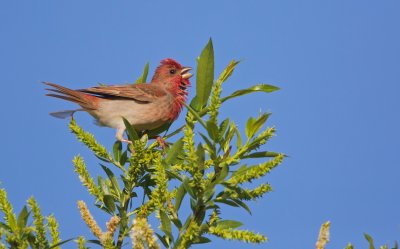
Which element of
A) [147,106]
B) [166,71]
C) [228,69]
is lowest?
[228,69]

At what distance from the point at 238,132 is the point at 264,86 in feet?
1.26

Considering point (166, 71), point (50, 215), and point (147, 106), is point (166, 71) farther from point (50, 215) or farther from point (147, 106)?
point (50, 215)

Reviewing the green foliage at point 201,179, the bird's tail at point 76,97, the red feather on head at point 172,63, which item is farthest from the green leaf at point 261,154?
the red feather on head at point 172,63

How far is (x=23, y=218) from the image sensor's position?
2.36 metres

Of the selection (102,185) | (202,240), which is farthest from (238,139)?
(102,185)

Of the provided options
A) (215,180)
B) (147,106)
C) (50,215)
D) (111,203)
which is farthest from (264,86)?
(147,106)

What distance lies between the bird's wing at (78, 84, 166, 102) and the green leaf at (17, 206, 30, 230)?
366cm

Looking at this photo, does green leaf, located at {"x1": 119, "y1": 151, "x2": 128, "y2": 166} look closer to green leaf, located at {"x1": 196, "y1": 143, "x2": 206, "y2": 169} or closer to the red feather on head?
green leaf, located at {"x1": 196, "y1": 143, "x2": 206, "y2": 169}

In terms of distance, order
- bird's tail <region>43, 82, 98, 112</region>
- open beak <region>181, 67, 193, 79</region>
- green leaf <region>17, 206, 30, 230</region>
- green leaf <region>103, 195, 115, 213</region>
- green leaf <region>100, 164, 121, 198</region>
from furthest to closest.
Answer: open beak <region>181, 67, 193, 79</region>
bird's tail <region>43, 82, 98, 112</region>
green leaf <region>100, 164, 121, 198</region>
green leaf <region>103, 195, 115, 213</region>
green leaf <region>17, 206, 30, 230</region>

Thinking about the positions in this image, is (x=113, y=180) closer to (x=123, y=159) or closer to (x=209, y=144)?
(x=123, y=159)

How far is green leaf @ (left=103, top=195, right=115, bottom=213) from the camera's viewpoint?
2926 mm

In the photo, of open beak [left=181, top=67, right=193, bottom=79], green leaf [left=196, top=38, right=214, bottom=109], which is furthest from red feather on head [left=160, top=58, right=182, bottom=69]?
green leaf [left=196, top=38, right=214, bottom=109]

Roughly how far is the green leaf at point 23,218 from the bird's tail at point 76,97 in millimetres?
3293

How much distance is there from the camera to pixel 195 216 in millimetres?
2443
